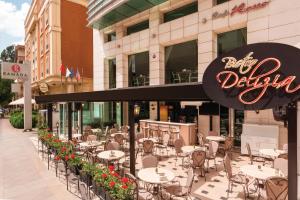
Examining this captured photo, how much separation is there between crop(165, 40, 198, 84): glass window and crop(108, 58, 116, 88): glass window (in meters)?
6.43

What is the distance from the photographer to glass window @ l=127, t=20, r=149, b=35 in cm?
1964

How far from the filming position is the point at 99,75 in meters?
23.8

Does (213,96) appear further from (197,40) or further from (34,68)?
(34,68)

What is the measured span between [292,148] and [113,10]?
1773 centimetres

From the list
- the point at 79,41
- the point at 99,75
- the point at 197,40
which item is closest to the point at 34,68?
the point at 79,41

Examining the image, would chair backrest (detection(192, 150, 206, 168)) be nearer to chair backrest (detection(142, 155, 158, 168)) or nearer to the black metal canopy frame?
chair backrest (detection(142, 155, 158, 168))

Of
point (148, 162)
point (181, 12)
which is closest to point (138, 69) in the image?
point (181, 12)

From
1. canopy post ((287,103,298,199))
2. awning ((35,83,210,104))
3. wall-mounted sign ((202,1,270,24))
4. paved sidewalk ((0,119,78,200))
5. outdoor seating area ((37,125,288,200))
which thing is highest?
wall-mounted sign ((202,1,270,24))

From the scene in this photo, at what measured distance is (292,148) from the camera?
176 inches

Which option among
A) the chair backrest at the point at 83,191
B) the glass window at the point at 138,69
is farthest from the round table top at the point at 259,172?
the glass window at the point at 138,69

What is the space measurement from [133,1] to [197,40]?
576 centimetres

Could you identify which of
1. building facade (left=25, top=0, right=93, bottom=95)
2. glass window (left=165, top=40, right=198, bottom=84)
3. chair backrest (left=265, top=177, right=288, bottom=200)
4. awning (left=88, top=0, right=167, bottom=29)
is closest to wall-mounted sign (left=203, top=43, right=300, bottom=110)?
chair backrest (left=265, top=177, right=288, bottom=200)

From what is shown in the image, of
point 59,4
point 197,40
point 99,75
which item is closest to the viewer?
point 197,40

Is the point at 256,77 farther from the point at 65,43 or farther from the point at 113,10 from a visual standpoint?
the point at 65,43
